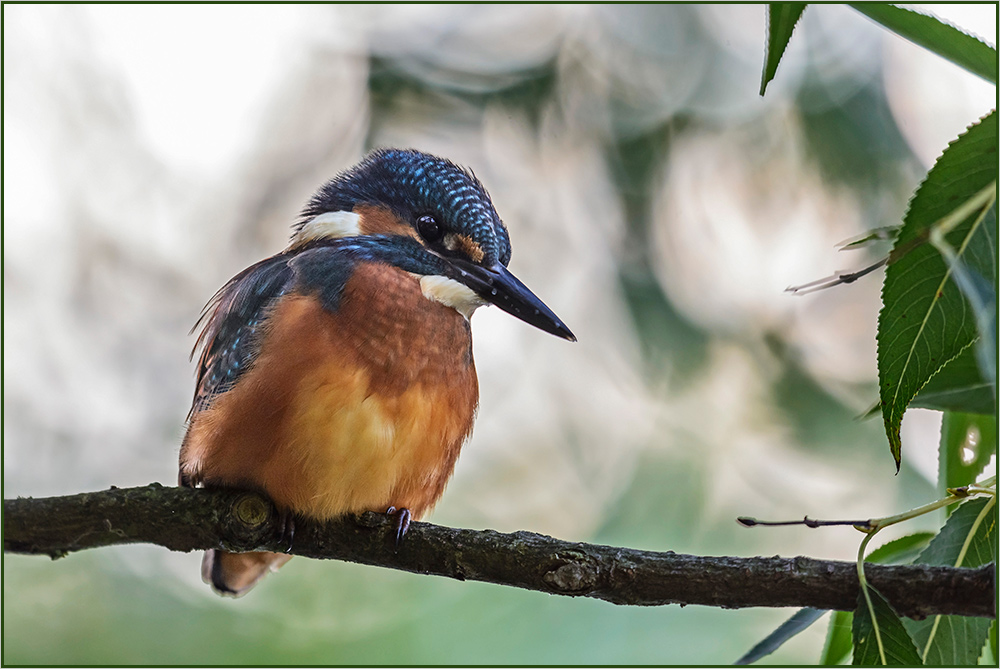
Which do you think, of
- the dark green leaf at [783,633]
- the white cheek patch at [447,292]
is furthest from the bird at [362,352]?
the dark green leaf at [783,633]

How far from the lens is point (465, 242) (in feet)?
3.44

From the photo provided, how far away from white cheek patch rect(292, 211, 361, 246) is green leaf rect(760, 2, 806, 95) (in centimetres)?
63

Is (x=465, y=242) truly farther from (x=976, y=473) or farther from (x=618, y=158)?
(x=618, y=158)

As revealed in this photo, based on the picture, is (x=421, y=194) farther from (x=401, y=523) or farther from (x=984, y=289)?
(x=984, y=289)

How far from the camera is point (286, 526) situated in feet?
3.17

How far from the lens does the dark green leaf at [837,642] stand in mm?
814

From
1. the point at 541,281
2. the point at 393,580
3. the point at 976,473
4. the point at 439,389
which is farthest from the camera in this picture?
the point at 393,580

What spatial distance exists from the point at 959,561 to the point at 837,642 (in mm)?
178

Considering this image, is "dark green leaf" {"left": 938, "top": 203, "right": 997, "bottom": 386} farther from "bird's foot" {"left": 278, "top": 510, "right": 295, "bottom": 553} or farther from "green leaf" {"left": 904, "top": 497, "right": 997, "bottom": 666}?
"bird's foot" {"left": 278, "top": 510, "right": 295, "bottom": 553}

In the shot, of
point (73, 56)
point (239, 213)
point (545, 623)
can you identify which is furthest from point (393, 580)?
point (73, 56)

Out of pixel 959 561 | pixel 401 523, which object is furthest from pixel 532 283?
pixel 959 561

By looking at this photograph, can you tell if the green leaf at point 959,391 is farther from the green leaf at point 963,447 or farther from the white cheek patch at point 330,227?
the white cheek patch at point 330,227

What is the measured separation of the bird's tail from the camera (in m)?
1.15

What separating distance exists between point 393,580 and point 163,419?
0.60 metres
